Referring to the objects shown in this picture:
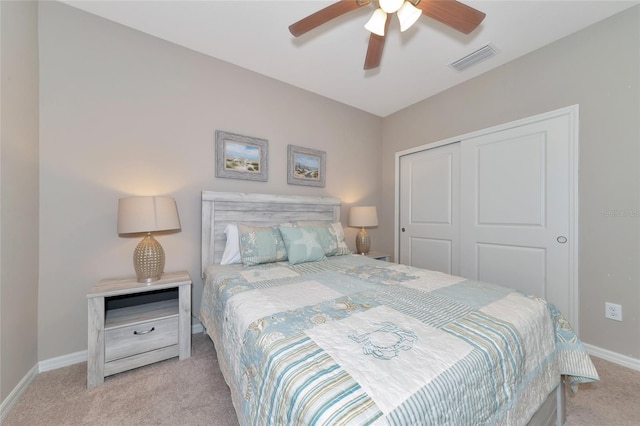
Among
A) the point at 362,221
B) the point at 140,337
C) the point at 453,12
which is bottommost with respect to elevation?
the point at 140,337

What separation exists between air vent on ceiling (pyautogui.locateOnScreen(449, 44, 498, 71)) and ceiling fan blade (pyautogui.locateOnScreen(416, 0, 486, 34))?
993mm

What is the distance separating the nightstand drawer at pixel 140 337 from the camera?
159 cm

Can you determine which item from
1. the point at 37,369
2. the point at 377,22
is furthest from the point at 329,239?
the point at 37,369

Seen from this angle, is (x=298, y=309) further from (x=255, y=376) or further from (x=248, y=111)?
(x=248, y=111)

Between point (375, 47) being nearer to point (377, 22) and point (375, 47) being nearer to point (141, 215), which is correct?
point (377, 22)

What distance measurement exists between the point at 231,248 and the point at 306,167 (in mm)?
1324

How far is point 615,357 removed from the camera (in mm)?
1854

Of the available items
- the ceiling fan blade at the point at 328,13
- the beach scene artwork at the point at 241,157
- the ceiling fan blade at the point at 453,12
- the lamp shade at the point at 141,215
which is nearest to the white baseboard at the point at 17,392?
the lamp shade at the point at 141,215

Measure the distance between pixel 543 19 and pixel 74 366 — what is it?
14.4ft

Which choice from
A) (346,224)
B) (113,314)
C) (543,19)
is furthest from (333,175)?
(113,314)

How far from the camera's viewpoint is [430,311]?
1116mm

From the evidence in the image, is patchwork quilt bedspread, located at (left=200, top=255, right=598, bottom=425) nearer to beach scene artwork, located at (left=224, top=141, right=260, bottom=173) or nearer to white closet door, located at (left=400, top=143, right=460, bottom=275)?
beach scene artwork, located at (left=224, top=141, right=260, bottom=173)

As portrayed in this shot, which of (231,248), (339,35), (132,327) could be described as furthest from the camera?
(231,248)

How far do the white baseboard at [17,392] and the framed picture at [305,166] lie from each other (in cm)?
241
